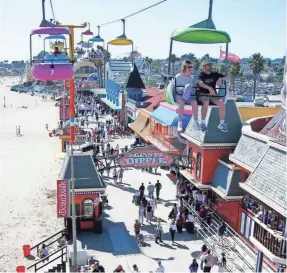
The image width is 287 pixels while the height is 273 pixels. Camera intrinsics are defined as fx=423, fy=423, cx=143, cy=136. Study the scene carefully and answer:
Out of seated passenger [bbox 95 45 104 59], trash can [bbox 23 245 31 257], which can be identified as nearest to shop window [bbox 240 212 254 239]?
trash can [bbox 23 245 31 257]

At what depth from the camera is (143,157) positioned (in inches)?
866

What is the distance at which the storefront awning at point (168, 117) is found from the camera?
27.5m

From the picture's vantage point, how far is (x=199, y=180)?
2295 centimetres

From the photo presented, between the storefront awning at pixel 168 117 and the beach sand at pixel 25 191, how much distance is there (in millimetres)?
8556

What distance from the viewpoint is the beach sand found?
19422 mm

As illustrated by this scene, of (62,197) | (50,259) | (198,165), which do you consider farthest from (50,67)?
(198,165)

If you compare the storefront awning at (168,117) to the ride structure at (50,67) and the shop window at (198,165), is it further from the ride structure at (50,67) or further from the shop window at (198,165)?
the ride structure at (50,67)

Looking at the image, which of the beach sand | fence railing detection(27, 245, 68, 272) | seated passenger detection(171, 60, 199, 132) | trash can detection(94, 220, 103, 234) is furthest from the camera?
trash can detection(94, 220, 103, 234)

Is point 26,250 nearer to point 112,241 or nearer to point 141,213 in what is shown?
point 112,241

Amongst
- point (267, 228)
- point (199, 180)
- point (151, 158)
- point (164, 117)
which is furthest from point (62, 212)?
point (164, 117)

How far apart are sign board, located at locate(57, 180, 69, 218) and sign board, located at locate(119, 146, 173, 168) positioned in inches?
159

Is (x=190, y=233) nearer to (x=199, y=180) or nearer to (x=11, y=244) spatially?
(x=199, y=180)

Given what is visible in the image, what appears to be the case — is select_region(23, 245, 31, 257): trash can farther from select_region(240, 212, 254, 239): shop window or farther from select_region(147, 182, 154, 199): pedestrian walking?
select_region(240, 212, 254, 239): shop window

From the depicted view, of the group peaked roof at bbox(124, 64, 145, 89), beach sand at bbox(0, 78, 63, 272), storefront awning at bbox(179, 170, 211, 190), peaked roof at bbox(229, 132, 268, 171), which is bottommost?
beach sand at bbox(0, 78, 63, 272)
